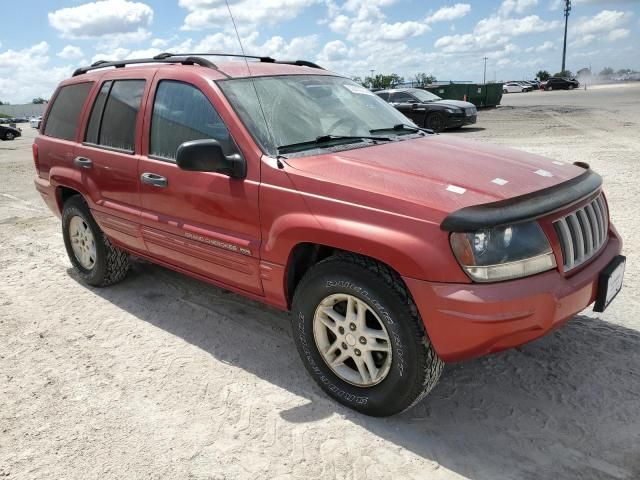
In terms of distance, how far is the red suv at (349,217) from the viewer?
2516mm

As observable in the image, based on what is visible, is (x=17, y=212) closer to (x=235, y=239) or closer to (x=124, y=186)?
(x=124, y=186)

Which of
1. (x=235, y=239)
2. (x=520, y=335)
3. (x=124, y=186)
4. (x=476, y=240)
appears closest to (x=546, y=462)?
(x=520, y=335)

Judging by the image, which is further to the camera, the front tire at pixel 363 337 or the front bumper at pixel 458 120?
the front bumper at pixel 458 120

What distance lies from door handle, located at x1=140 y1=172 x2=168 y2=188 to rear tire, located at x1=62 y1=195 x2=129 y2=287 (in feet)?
3.65

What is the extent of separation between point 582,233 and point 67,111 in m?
4.32

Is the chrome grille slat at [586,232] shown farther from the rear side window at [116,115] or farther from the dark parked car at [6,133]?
the dark parked car at [6,133]

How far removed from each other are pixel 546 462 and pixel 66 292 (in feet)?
13.4

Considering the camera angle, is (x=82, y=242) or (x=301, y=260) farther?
(x=82, y=242)

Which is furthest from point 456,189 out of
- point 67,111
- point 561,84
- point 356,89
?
point 561,84

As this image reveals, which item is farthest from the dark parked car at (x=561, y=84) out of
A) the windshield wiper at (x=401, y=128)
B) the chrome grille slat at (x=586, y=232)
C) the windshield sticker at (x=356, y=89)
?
the chrome grille slat at (x=586, y=232)

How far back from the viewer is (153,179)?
3.80 meters

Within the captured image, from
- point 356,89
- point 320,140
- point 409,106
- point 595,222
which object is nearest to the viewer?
point 595,222

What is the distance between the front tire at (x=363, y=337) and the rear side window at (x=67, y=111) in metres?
2.93

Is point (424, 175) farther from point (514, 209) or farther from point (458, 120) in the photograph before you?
point (458, 120)
